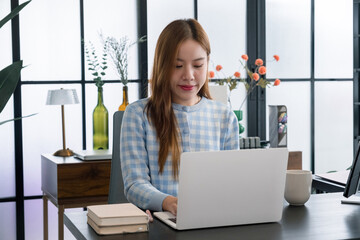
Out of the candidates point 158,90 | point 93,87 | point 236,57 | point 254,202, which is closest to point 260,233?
point 254,202

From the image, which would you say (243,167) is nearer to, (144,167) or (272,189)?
(272,189)

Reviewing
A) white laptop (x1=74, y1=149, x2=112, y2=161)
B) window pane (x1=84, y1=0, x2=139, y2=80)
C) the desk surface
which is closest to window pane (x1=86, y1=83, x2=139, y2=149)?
window pane (x1=84, y1=0, x2=139, y2=80)

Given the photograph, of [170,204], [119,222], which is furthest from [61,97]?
[119,222]

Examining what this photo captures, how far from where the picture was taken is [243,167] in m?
1.47

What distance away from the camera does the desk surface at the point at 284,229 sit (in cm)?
141

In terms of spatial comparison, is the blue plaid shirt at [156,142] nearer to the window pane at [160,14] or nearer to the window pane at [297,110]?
the window pane at [160,14]

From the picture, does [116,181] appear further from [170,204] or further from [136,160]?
[170,204]

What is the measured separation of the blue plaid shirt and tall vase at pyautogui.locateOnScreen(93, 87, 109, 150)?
140cm

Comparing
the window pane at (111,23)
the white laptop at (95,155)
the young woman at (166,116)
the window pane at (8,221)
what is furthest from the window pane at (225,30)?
the young woman at (166,116)

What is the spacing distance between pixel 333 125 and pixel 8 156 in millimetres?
2893

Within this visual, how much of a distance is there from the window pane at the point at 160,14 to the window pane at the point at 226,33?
0.41 ft

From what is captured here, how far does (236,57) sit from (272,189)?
3.35 m

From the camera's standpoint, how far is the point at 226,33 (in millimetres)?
4750

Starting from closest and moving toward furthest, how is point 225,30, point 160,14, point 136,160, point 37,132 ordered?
point 136,160
point 37,132
point 160,14
point 225,30
